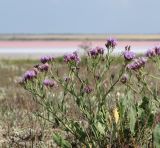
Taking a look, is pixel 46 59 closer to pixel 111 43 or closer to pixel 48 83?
pixel 48 83

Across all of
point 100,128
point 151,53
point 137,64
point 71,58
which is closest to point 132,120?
point 100,128

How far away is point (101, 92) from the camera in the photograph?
5.36 m

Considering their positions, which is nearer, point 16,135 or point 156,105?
point 156,105

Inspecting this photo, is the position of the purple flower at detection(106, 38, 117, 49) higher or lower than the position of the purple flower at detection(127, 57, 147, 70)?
higher

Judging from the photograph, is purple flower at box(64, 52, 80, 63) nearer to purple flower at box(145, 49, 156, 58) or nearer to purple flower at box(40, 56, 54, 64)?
purple flower at box(40, 56, 54, 64)

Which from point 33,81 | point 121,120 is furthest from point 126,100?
point 33,81

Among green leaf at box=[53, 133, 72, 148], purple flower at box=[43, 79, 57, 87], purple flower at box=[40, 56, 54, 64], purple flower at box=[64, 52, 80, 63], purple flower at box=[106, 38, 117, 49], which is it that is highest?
purple flower at box=[106, 38, 117, 49]

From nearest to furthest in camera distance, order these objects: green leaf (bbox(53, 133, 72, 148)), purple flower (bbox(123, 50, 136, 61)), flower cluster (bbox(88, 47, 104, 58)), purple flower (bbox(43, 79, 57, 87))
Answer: purple flower (bbox(123, 50, 136, 61)), flower cluster (bbox(88, 47, 104, 58)), green leaf (bbox(53, 133, 72, 148)), purple flower (bbox(43, 79, 57, 87))

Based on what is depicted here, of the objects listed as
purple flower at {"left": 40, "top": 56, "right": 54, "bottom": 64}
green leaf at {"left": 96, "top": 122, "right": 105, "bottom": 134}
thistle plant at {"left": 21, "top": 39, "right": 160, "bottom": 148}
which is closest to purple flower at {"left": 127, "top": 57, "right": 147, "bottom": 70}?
thistle plant at {"left": 21, "top": 39, "right": 160, "bottom": 148}

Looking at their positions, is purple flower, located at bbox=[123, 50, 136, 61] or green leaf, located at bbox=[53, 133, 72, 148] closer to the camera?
purple flower, located at bbox=[123, 50, 136, 61]

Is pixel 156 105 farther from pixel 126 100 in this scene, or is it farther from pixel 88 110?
pixel 88 110

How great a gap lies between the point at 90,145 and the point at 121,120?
1.12ft

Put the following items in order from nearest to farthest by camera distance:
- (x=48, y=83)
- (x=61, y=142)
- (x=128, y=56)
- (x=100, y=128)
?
(x=128, y=56) < (x=100, y=128) < (x=61, y=142) < (x=48, y=83)

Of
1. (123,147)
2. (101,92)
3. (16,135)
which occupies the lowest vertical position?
(16,135)
